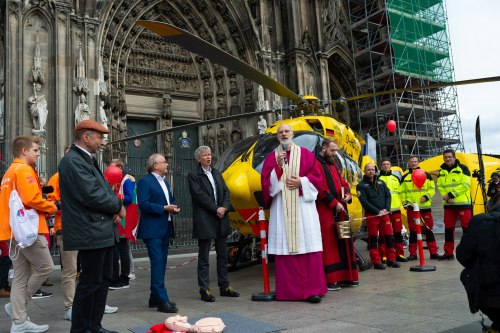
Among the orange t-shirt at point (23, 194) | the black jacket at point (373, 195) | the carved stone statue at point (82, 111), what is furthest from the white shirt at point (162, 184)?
the carved stone statue at point (82, 111)

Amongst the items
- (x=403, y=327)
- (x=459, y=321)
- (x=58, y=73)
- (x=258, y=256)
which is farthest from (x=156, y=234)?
(x=58, y=73)

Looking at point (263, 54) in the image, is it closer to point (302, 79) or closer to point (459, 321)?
point (302, 79)

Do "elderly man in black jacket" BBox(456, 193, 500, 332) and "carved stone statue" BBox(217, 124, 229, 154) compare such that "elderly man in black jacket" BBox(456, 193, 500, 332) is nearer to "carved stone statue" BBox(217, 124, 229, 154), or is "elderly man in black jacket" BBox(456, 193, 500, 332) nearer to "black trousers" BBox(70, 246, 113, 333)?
"black trousers" BBox(70, 246, 113, 333)

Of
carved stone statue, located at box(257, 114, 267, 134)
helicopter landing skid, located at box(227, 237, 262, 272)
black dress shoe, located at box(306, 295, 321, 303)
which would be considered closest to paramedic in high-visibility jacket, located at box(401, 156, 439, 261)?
helicopter landing skid, located at box(227, 237, 262, 272)

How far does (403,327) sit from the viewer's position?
3.65m

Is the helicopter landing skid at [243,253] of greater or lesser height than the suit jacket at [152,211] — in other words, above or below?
below

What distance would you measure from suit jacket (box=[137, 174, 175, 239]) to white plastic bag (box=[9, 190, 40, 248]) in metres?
1.10

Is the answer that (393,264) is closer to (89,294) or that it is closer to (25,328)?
(89,294)

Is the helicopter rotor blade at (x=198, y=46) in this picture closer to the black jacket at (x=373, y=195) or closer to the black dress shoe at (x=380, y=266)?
the black jacket at (x=373, y=195)

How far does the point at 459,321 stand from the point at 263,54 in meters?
15.5

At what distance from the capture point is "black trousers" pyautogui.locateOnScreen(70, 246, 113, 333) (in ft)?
11.2

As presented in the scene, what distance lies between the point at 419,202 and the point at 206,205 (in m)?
5.15

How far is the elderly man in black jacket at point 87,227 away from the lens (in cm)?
344

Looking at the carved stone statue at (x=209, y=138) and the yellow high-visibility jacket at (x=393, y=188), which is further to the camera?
the carved stone statue at (x=209, y=138)
